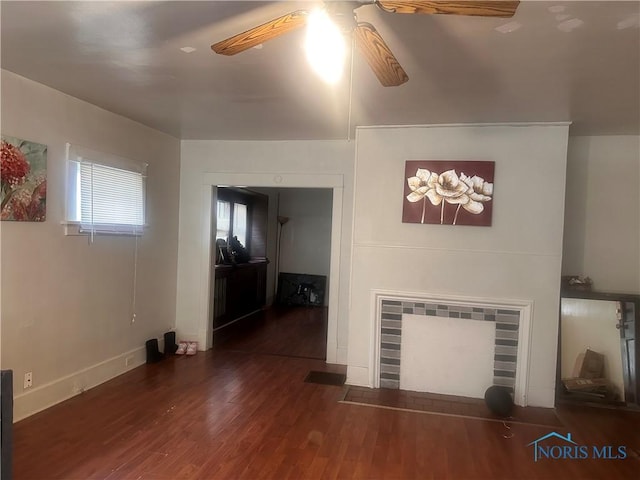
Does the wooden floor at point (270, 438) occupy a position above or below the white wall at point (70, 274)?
below

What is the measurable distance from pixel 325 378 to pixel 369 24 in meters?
3.29

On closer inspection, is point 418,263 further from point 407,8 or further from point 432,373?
point 407,8

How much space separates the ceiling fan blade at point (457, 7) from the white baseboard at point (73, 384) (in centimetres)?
338

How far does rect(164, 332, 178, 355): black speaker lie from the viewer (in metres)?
4.63

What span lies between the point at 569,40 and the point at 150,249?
386 cm

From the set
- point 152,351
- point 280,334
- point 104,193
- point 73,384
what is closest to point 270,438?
point 73,384

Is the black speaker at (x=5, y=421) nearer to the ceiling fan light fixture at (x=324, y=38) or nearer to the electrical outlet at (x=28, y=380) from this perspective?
the electrical outlet at (x=28, y=380)

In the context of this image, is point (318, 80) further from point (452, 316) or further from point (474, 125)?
point (452, 316)

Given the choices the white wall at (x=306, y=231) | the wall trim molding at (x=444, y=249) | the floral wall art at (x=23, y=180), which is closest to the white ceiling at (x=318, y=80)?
the floral wall art at (x=23, y=180)

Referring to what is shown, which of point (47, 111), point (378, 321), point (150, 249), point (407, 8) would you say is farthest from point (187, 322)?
point (407, 8)

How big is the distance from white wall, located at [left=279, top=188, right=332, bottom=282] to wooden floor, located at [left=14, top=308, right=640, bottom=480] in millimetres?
4208

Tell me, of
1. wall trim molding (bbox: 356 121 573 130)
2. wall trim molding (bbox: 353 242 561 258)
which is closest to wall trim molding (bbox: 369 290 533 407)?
wall trim molding (bbox: 353 242 561 258)

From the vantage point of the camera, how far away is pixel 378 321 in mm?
3936

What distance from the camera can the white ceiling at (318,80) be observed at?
1964 mm
